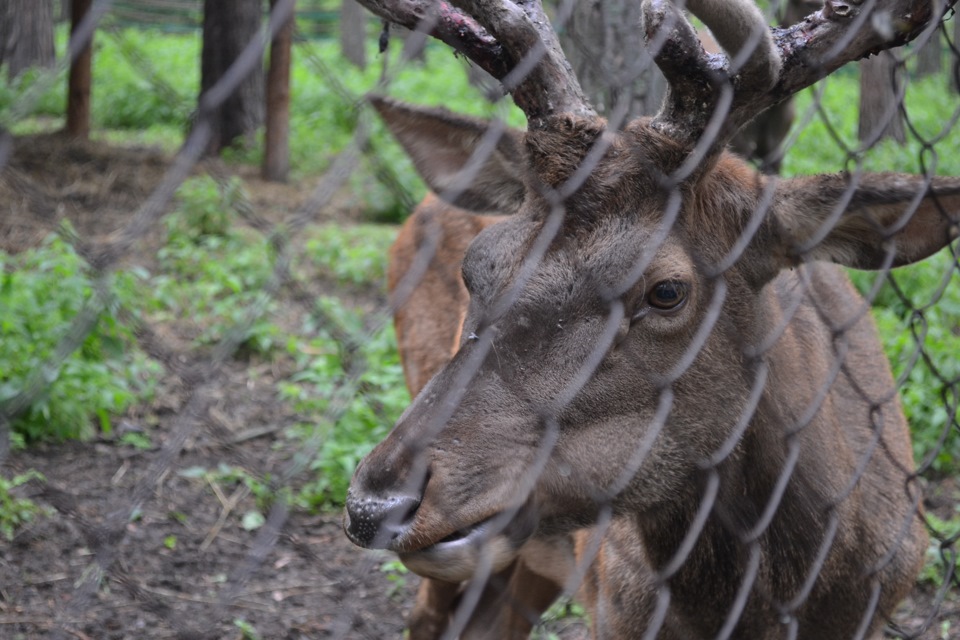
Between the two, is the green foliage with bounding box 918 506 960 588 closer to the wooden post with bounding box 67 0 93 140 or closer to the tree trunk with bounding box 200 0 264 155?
the wooden post with bounding box 67 0 93 140

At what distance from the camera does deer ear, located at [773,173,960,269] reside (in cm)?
258

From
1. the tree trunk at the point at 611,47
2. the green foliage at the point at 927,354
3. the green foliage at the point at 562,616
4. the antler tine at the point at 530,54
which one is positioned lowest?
the green foliage at the point at 562,616

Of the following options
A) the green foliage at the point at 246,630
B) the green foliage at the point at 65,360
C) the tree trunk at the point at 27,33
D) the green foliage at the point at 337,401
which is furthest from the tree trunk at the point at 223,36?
the green foliage at the point at 246,630

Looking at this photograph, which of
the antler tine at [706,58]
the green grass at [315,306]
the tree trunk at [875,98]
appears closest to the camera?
the antler tine at [706,58]

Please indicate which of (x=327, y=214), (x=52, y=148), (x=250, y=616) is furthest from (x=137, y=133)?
(x=250, y=616)

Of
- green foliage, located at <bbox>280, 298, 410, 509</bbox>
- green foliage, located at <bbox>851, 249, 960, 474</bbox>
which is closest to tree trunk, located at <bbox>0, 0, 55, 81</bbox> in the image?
green foliage, located at <bbox>280, 298, 410, 509</bbox>

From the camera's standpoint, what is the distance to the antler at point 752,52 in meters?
2.07

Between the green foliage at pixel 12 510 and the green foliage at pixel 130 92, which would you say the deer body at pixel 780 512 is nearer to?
the green foliage at pixel 12 510

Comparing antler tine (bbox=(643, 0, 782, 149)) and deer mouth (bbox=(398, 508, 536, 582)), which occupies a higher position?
antler tine (bbox=(643, 0, 782, 149))

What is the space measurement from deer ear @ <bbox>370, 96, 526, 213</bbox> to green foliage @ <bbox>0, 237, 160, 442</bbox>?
2.42 metres

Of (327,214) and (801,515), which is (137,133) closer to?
(327,214)

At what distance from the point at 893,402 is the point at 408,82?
1397cm

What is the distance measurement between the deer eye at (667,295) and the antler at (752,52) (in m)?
0.35

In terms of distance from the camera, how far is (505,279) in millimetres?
2436
